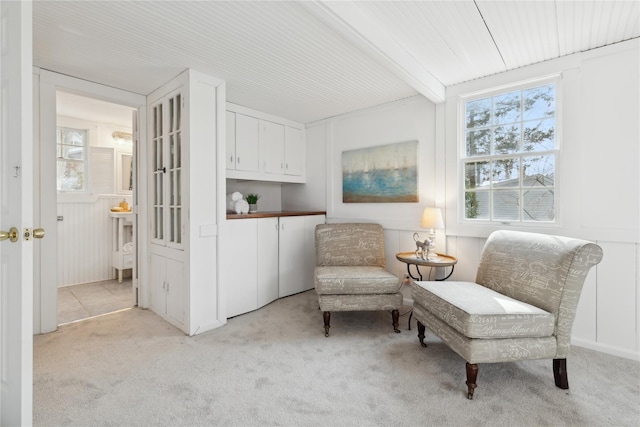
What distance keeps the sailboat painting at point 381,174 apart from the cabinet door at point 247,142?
1.11 metres

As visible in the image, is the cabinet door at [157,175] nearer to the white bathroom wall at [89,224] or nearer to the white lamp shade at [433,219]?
the white bathroom wall at [89,224]

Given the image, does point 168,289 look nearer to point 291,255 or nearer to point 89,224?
point 291,255

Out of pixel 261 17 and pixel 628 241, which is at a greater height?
pixel 261 17

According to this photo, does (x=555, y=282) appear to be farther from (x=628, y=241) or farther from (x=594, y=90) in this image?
(x=594, y=90)

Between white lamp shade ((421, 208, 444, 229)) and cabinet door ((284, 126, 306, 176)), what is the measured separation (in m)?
1.97

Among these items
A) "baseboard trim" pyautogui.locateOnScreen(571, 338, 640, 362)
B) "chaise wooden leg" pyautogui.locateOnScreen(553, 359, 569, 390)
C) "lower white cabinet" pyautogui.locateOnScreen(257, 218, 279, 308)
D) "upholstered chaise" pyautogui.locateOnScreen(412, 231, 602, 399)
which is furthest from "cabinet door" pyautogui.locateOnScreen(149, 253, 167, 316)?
"baseboard trim" pyautogui.locateOnScreen(571, 338, 640, 362)

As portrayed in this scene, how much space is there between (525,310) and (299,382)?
1442 mm

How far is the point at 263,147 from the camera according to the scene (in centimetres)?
369

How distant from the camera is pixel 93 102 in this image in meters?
3.46

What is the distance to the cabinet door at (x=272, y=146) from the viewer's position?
3.70 m

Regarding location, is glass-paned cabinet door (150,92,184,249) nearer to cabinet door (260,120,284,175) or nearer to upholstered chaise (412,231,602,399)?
cabinet door (260,120,284,175)

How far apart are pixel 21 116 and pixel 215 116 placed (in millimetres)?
1592

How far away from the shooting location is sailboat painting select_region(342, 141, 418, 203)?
3262 millimetres

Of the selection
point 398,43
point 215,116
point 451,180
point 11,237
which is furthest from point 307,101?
point 11,237
